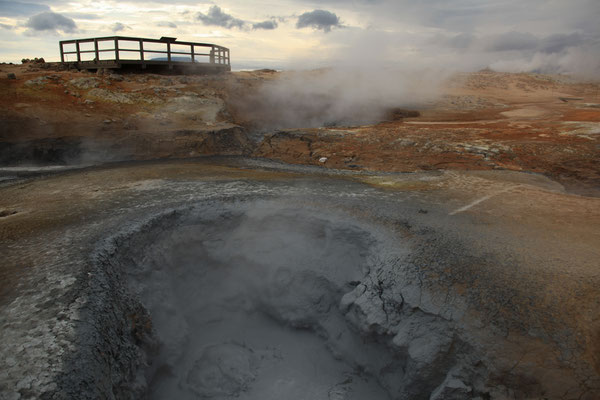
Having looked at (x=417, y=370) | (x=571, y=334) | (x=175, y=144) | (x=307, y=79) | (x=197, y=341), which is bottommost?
(x=197, y=341)

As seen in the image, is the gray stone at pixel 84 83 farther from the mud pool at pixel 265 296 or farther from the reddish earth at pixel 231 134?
the mud pool at pixel 265 296

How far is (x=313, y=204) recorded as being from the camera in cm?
550

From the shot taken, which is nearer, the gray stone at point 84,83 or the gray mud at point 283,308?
the gray mud at point 283,308

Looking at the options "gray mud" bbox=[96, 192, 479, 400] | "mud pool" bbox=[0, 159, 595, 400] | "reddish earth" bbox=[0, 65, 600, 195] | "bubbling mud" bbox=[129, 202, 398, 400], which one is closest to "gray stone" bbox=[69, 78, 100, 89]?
"reddish earth" bbox=[0, 65, 600, 195]

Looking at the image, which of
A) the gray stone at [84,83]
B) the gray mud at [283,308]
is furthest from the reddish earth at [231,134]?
the gray mud at [283,308]

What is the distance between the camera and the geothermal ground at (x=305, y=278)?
3098 mm

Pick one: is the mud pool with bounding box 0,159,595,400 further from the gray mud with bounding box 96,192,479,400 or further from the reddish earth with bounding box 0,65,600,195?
the reddish earth with bounding box 0,65,600,195

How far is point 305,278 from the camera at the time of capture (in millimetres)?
4934

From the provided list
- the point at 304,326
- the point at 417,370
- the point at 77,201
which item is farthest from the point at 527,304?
the point at 77,201

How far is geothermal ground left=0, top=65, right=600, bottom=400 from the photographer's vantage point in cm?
310

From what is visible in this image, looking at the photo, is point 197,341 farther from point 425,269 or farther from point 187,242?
point 425,269

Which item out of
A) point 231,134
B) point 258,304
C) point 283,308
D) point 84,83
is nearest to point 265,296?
point 258,304

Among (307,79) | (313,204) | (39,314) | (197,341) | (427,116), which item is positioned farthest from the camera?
(307,79)

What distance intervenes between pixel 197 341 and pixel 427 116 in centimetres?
1267
